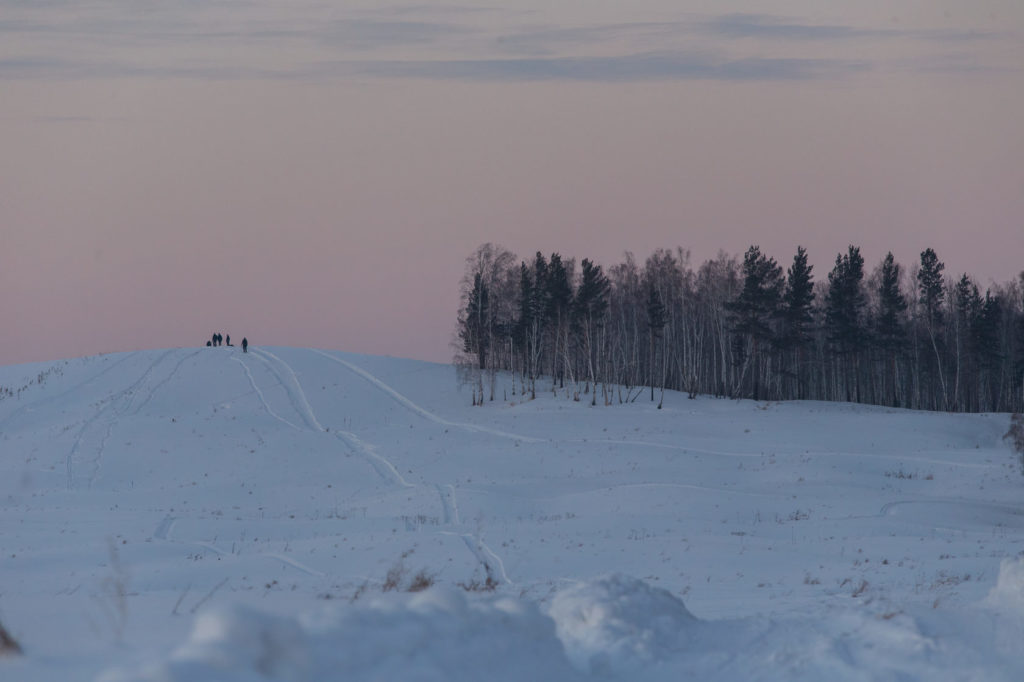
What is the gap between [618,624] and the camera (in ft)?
25.5

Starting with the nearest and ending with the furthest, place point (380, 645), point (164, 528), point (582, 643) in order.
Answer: point (380, 645) → point (582, 643) → point (164, 528)

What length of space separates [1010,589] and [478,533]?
46.6 feet

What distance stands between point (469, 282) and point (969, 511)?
136ft

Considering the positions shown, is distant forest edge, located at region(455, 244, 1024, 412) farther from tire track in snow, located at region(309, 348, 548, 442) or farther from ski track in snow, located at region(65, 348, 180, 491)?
ski track in snow, located at region(65, 348, 180, 491)

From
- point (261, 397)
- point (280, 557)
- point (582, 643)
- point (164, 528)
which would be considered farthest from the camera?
point (261, 397)

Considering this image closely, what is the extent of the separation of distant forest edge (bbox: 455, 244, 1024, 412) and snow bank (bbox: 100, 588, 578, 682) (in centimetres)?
5457

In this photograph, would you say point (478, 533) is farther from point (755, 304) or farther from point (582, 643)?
point (755, 304)

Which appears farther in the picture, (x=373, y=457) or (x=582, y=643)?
(x=373, y=457)

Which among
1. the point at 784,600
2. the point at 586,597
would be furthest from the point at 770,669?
the point at 784,600

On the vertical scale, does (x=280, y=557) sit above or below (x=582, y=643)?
below

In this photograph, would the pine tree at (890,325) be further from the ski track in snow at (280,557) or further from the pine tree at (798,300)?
the ski track in snow at (280,557)

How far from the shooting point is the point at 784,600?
12859mm

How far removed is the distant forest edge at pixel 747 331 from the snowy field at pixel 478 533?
697cm

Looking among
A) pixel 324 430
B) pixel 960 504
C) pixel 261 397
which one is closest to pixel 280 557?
pixel 960 504
